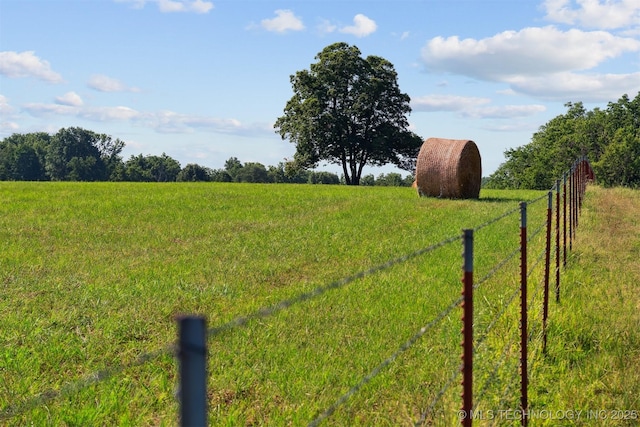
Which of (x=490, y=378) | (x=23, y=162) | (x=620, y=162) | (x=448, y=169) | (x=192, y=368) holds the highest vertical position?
(x=23, y=162)

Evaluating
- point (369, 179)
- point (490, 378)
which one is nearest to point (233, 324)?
point (490, 378)

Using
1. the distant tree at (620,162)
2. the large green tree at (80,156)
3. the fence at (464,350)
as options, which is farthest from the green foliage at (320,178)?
the fence at (464,350)

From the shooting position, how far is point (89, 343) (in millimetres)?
6574

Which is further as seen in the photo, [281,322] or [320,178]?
[320,178]

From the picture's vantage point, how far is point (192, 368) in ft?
5.10

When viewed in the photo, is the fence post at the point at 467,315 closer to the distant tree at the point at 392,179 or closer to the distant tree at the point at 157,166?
the distant tree at the point at 157,166

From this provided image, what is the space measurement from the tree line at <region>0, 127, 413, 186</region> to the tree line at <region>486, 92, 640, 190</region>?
36168 millimetres

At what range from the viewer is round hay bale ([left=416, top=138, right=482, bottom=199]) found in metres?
22.6

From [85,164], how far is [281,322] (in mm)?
108580

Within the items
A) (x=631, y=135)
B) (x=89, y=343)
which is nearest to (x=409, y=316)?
(x=89, y=343)

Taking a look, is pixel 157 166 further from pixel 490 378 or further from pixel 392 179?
pixel 490 378

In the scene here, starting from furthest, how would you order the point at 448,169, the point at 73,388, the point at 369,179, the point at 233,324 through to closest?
the point at 369,179 < the point at 448,169 < the point at 73,388 < the point at 233,324

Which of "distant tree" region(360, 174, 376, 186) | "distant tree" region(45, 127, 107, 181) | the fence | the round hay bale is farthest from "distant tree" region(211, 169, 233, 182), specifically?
the fence

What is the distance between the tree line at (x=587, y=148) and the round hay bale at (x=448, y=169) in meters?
33.4
